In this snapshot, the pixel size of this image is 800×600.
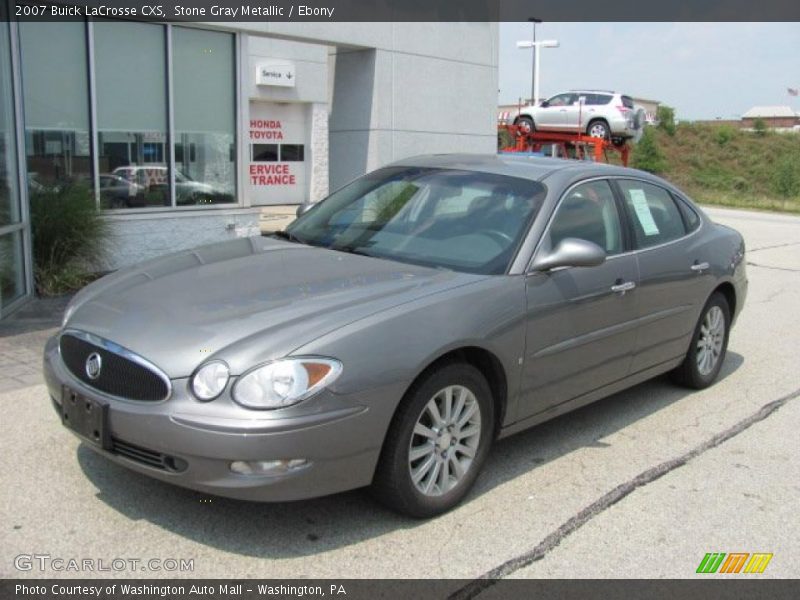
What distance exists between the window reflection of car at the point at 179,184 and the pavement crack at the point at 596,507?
720cm

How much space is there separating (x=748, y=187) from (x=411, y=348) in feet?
175

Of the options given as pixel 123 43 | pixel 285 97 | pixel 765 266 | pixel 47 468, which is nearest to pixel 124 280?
pixel 47 468

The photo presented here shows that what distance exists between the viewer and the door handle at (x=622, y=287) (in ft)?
15.7

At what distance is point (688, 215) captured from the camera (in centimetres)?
593

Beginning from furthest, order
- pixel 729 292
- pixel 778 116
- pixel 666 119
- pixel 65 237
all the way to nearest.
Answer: pixel 778 116, pixel 666 119, pixel 65 237, pixel 729 292

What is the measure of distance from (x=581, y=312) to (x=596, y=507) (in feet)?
3.47

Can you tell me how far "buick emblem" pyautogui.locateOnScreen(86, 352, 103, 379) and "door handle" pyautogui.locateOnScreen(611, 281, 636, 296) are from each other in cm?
282

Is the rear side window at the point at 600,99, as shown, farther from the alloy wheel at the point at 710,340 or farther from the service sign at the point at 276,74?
the alloy wheel at the point at 710,340

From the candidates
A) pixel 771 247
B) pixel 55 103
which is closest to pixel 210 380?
pixel 55 103

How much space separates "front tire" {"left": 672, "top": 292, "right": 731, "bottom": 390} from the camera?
588 cm

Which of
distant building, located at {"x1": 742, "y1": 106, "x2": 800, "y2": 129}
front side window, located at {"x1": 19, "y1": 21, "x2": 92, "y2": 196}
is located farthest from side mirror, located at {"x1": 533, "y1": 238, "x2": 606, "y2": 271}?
distant building, located at {"x1": 742, "y1": 106, "x2": 800, "y2": 129}

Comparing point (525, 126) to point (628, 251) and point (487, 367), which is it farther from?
point (487, 367)

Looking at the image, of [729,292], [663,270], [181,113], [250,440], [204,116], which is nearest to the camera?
[250,440]

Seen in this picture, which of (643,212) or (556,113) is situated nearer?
(643,212)
